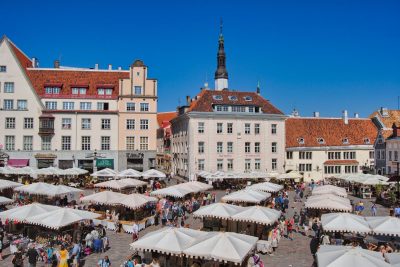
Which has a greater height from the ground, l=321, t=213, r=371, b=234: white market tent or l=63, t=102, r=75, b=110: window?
l=63, t=102, r=75, b=110: window

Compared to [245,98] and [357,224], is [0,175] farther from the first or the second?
[357,224]

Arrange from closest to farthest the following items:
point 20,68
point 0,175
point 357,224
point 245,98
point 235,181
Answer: point 357,224 < point 0,175 < point 235,181 < point 20,68 < point 245,98

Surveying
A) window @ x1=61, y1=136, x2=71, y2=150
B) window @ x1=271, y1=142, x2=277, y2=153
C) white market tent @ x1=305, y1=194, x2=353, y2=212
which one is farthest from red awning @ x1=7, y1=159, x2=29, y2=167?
white market tent @ x1=305, y1=194, x2=353, y2=212

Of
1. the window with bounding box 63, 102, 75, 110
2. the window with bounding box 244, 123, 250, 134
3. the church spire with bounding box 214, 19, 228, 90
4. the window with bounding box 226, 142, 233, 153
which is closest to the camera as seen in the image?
the window with bounding box 63, 102, 75, 110

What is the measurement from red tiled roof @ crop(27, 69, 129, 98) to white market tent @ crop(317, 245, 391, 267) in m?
44.5

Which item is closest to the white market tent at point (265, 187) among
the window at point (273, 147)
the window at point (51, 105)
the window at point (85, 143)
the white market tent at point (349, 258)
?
the white market tent at point (349, 258)

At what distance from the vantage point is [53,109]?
171 feet

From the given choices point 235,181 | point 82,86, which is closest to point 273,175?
point 235,181

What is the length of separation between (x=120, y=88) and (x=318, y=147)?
27.9m

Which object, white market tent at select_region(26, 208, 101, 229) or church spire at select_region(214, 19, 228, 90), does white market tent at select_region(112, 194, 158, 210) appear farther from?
church spire at select_region(214, 19, 228, 90)

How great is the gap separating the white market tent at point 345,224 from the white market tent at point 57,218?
11.2 metres

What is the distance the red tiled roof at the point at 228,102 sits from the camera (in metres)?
52.9

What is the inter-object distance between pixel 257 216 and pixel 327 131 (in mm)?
43278

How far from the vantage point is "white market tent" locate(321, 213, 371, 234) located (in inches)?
716
